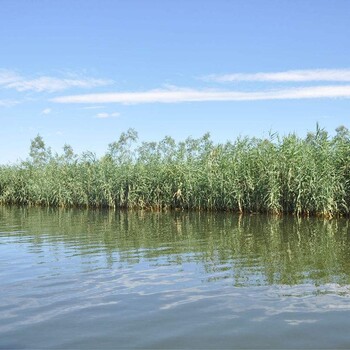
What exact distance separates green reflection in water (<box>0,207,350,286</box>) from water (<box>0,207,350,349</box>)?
0.03 m

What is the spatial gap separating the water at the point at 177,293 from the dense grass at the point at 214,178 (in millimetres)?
6694

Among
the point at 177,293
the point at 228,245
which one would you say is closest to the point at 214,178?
the point at 228,245

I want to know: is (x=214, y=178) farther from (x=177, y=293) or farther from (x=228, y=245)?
(x=177, y=293)

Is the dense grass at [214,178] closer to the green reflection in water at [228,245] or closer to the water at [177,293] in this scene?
the green reflection in water at [228,245]

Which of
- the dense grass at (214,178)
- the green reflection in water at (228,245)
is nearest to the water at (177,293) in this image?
the green reflection in water at (228,245)

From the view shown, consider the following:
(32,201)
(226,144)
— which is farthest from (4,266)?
(32,201)

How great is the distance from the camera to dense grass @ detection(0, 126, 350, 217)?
60.6 ft

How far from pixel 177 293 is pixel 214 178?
15918 millimetres

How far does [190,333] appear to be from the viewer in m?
4.66

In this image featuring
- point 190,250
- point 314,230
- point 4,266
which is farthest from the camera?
point 314,230

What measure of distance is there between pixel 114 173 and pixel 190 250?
17.5m

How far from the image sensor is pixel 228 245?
1111 cm

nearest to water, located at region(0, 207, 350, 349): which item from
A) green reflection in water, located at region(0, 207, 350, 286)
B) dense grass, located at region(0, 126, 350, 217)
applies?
green reflection in water, located at region(0, 207, 350, 286)

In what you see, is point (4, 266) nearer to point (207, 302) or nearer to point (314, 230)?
point (207, 302)
